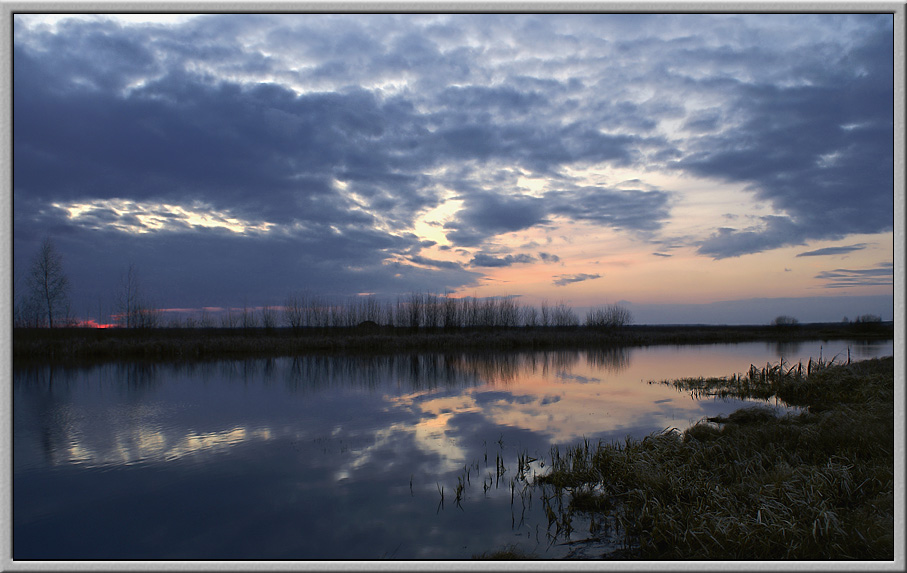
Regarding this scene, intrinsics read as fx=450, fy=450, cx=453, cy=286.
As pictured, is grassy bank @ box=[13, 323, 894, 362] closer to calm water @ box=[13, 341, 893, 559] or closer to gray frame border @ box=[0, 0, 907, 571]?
calm water @ box=[13, 341, 893, 559]

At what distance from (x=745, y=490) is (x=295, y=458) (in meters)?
5.79

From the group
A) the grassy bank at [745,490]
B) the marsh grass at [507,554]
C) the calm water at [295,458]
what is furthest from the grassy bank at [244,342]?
the marsh grass at [507,554]

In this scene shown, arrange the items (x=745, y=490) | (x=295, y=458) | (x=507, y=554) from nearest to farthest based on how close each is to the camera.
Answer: (x=507, y=554), (x=745, y=490), (x=295, y=458)

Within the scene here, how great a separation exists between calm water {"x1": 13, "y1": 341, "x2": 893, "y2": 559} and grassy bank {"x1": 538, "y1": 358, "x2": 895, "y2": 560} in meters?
0.75

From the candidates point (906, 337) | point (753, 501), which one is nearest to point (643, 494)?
point (753, 501)

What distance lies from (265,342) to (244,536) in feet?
76.2

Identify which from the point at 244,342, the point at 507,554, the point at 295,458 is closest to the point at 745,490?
the point at 507,554

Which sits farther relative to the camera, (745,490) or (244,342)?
(244,342)

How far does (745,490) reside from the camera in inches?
170

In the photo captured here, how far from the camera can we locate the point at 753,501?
13.0 feet

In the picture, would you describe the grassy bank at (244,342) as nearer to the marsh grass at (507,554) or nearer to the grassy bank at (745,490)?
the grassy bank at (745,490)

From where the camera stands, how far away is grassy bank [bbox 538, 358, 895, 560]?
11.0ft

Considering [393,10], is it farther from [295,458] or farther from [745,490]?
[295,458]

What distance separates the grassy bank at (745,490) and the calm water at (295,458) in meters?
0.75
